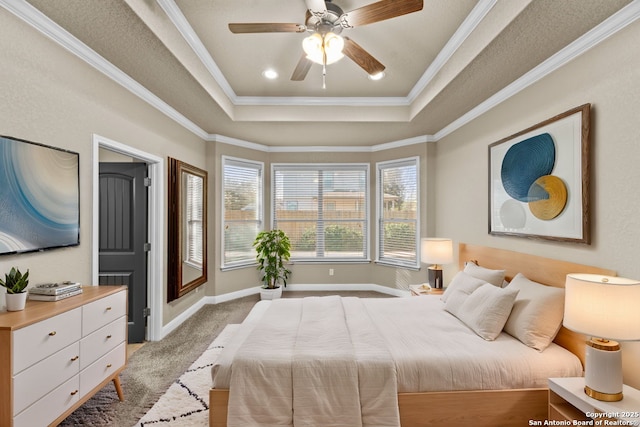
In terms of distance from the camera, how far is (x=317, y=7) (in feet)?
6.45

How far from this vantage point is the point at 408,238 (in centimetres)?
518

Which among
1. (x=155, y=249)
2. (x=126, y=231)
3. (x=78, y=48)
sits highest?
(x=78, y=48)

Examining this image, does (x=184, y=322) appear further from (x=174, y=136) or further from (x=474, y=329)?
(x=474, y=329)

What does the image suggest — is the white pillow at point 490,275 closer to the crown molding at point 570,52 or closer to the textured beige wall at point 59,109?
the crown molding at point 570,52

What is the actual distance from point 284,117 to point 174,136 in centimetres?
142

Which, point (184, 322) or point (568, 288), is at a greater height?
point (568, 288)

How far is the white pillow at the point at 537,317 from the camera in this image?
7.07 ft

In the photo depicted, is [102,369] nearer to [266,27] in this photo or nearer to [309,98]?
[266,27]

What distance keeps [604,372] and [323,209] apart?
4.45 meters

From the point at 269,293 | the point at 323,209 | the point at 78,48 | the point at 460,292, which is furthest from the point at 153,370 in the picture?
the point at 323,209

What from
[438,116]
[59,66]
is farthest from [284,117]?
[59,66]

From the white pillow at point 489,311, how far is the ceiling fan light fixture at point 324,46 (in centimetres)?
219

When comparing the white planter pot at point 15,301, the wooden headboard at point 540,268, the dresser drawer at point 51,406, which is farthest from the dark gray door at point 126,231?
the wooden headboard at point 540,268

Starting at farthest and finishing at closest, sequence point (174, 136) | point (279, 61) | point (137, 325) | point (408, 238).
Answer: point (408, 238)
point (174, 136)
point (137, 325)
point (279, 61)
